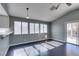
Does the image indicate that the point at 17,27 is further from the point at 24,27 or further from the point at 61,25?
the point at 61,25

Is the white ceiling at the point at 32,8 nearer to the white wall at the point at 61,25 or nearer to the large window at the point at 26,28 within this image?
the white wall at the point at 61,25

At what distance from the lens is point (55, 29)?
7750mm

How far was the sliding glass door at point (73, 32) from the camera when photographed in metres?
5.50

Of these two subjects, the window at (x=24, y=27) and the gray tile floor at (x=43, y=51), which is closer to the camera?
the gray tile floor at (x=43, y=51)

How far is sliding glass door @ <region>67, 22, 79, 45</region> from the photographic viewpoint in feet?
18.0

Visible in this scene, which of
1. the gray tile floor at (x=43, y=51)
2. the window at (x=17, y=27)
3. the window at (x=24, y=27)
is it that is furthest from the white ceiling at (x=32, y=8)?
the gray tile floor at (x=43, y=51)

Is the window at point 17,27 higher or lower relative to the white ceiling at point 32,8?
lower

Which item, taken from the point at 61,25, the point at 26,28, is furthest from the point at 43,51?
the point at 61,25

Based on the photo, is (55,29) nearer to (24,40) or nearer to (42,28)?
(42,28)

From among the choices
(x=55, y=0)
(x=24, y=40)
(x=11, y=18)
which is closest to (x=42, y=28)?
(x=24, y=40)

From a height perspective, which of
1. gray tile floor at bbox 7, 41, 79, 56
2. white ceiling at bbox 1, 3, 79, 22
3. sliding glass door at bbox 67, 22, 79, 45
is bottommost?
gray tile floor at bbox 7, 41, 79, 56

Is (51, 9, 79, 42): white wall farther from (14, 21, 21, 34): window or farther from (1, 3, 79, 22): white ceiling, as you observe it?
(14, 21, 21, 34): window

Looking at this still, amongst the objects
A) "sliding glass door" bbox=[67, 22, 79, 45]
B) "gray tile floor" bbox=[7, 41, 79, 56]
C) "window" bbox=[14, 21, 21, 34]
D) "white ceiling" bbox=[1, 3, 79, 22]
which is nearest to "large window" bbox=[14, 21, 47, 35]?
"window" bbox=[14, 21, 21, 34]

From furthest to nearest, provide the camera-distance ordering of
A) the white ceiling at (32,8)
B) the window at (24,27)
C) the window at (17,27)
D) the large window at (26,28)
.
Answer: the window at (24,27)
the large window at (26,28)
the window at (17,27)
the white ceiling at (32,8)
